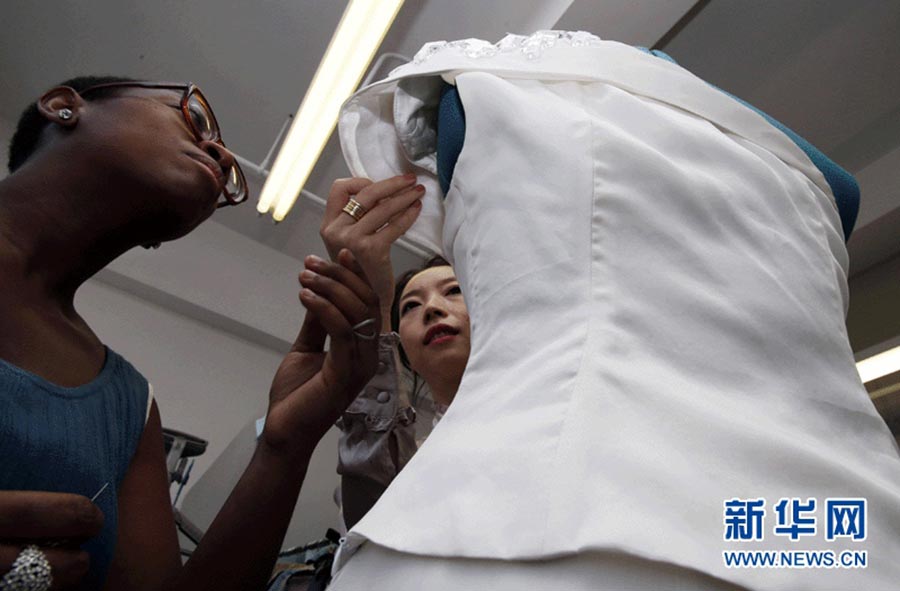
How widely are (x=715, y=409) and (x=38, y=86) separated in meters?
4.15

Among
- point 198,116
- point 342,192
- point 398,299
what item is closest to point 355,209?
point 342,192

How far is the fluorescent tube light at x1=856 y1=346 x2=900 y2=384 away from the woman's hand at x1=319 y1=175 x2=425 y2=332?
301 cm

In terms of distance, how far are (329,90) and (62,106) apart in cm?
151

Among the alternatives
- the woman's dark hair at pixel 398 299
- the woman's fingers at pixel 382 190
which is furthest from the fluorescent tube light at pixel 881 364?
the woman's fingers at pixel 382 190

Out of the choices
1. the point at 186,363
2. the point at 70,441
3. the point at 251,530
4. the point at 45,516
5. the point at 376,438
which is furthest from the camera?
the point at 186,363

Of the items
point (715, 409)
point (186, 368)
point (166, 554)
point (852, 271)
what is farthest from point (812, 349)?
point (186, 368)

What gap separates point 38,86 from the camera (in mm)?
3602

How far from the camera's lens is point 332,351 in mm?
958

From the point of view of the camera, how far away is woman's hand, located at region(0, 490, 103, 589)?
62 centimetres

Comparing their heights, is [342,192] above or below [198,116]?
below

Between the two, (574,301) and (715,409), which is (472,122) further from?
(715,409)

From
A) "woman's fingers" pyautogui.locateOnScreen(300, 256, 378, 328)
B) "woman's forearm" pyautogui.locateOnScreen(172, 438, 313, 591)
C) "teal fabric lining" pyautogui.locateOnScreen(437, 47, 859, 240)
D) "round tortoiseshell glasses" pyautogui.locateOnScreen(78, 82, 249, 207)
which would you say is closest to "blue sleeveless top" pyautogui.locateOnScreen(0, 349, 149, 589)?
"woman's forearm" pyautogui.locateOnScreen(172, 438, 313, 591)

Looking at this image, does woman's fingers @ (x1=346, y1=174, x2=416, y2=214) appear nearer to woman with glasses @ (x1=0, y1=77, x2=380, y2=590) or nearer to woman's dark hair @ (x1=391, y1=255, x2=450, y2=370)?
→ woman with glasses @ (x1=0, y1=77, x2=380, y2=590)

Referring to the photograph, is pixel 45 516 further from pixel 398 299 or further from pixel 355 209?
pixel 398 299
